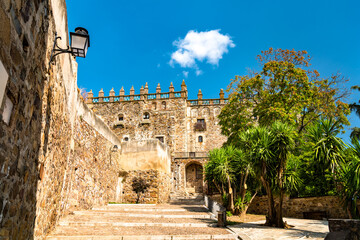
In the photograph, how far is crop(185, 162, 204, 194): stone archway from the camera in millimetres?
25203

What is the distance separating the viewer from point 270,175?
920 cm

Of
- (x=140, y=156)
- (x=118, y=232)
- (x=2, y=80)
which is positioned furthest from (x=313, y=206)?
(x=2, y=80)

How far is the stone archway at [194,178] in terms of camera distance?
2520 cm

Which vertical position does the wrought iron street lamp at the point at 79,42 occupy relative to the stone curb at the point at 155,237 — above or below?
above

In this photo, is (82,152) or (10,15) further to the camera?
(82,152)

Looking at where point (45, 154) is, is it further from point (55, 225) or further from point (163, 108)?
point (163, 108)

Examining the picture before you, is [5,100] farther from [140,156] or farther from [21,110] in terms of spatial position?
[140,156]

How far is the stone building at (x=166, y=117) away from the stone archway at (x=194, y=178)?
2.94m

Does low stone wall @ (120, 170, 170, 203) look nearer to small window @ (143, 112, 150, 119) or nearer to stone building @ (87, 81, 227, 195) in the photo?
stone building @ (87, 81, 227, 195)

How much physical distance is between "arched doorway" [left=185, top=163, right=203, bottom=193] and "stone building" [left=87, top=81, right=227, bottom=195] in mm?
2934

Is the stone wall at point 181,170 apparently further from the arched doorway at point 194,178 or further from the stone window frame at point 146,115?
the stone window frame at point 146,115

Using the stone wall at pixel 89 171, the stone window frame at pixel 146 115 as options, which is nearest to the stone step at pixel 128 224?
the stone wall at pixel 89 171

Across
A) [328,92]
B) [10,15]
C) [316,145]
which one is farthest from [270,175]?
[328,92]

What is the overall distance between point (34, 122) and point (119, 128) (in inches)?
1064
